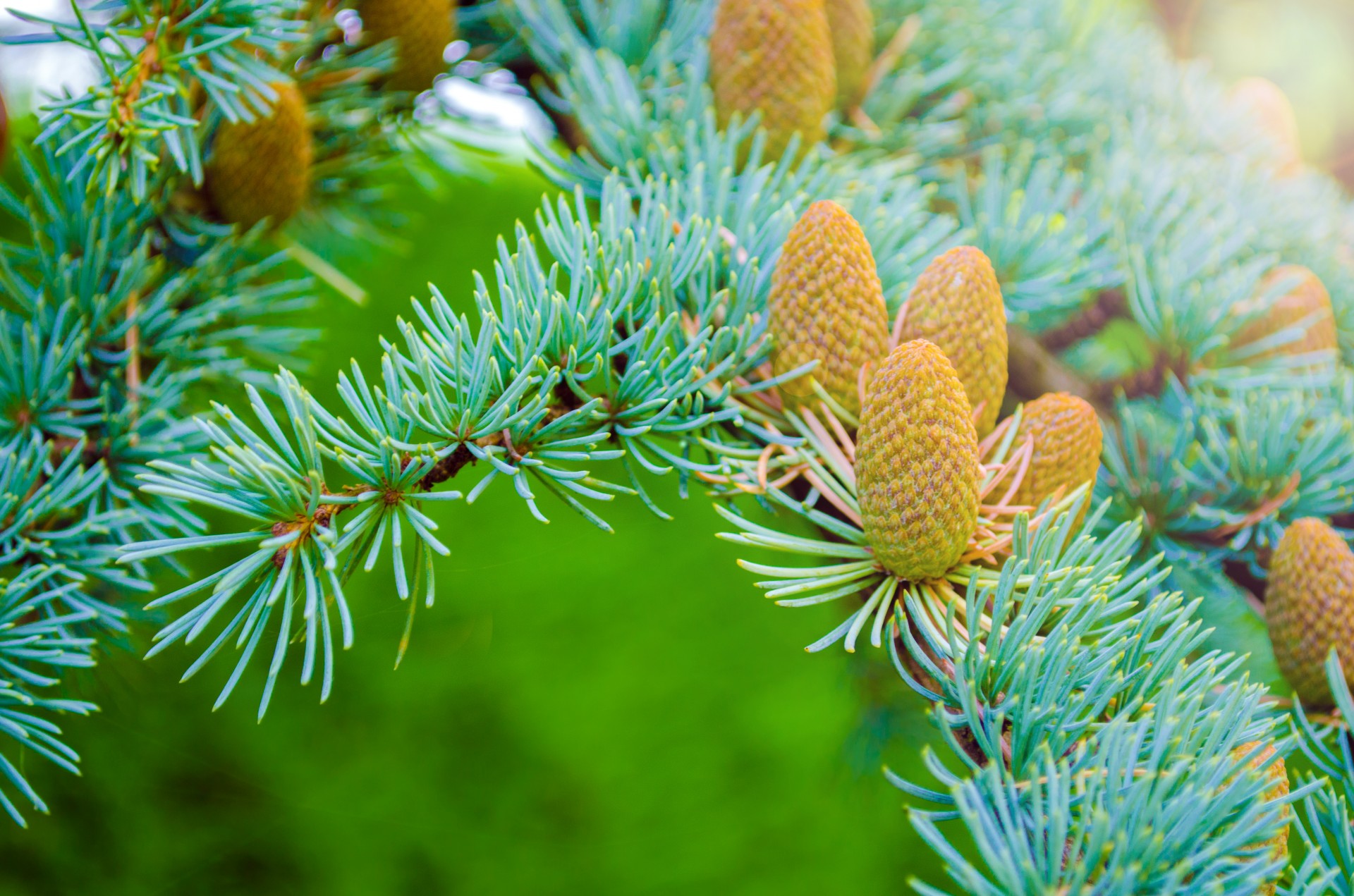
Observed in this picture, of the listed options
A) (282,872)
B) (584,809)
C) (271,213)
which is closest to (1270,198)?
(271,213)

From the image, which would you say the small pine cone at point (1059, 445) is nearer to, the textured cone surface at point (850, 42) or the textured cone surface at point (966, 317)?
the textured cone surface at point (966, 317)

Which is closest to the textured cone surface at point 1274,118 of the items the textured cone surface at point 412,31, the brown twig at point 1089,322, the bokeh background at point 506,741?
the brown twig at point 1089,322

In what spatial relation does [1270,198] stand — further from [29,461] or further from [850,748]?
[29,461]

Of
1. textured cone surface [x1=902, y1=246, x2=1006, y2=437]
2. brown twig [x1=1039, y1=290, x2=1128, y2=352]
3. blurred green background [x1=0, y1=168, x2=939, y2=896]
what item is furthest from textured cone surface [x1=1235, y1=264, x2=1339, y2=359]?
blurred green background [x1=0, y1=168, x2=939, y2=896]

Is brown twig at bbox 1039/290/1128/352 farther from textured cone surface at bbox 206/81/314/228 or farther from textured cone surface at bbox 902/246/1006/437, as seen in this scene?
A: textured cone surface at bbox 206/81/314/228

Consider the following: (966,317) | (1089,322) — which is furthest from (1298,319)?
(966,317)
